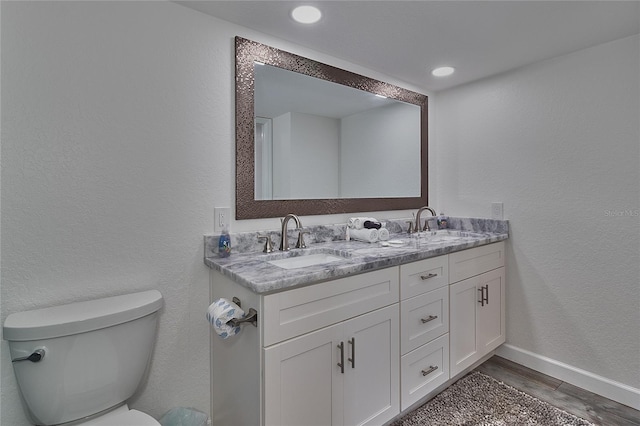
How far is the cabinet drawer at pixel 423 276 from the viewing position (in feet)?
5.12

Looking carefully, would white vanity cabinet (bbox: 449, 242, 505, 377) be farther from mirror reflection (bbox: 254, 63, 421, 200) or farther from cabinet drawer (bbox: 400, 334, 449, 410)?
mirror reflection (bbox: 254, 63, 421, 200)

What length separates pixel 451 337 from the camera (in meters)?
1.82

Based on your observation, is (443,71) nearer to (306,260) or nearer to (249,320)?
(306,260)

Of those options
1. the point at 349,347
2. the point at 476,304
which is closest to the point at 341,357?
the point at 349,347

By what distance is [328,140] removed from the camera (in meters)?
2.01

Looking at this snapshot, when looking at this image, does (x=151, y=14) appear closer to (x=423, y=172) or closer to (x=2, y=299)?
(x=2, y=299)

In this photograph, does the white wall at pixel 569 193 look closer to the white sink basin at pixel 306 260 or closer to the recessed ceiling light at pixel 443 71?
the recessed ceiling light at pixel 443 71

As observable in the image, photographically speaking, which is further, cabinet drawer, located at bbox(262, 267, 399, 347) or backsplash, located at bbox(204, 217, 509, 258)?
backsplash, located at bbox(204, 217, 509, 258)

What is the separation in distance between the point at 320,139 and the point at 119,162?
3.61ft

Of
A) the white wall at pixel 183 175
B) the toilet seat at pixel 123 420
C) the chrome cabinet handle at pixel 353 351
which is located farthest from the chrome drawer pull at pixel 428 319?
the toilet seat at pixel 123 420

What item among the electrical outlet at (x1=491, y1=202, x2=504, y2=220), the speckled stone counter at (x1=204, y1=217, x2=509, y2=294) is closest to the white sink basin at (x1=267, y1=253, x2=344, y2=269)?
the speckled stone counter at (x1=204, y1=217, x2=509, y2=294)

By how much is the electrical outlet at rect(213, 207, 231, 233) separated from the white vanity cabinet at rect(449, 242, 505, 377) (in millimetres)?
1260

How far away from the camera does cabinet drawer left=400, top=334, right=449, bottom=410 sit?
1.57 meters

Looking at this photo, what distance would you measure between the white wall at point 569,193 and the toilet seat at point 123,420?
2.31 m
